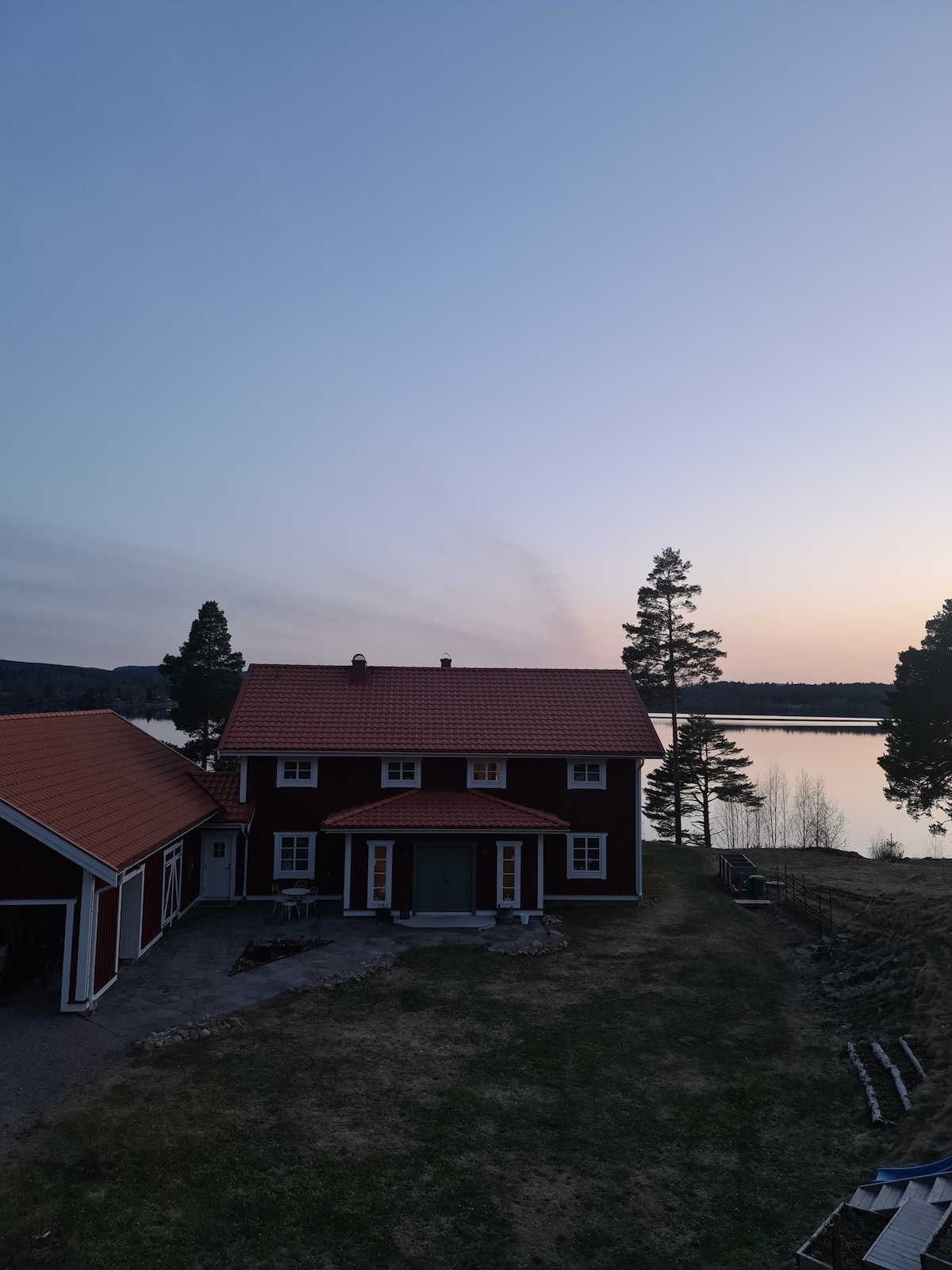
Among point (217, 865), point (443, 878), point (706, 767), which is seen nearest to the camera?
point (443, 878)

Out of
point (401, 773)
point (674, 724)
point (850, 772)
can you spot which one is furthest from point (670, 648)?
point (850, 772)

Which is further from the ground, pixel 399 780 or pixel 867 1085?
pixel 399 780

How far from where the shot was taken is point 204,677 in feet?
139

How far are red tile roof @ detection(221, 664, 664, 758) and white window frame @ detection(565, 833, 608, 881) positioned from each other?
2894 mm

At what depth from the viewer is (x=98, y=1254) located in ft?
27.1

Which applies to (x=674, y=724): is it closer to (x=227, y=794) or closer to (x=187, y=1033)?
(x=227, y=794)

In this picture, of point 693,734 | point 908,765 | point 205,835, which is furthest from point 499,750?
point 908,765

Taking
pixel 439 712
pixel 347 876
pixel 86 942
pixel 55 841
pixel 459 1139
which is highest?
pixel 439 712

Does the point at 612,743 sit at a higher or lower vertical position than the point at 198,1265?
→ higher

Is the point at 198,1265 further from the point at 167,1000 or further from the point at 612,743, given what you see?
the point at 612,743

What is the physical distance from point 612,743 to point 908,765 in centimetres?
1949

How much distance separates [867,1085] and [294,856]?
1764 centimetres

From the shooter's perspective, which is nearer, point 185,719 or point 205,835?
point 205,835

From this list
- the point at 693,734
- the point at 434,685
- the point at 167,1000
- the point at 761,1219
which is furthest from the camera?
the point at 693,734
